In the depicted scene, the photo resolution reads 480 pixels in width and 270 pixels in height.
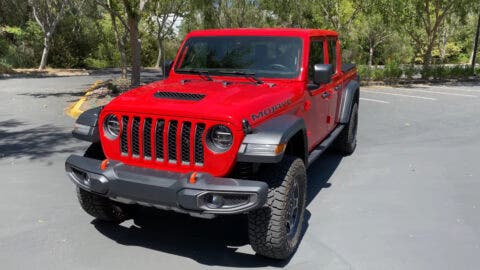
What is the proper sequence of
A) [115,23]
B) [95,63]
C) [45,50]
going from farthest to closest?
[95,63]
[45,50]
[115,23]

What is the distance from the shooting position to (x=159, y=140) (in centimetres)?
362

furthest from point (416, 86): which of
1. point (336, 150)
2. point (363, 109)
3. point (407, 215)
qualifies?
point (407, 215)

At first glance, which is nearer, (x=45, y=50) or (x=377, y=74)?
(x=377, y=74)

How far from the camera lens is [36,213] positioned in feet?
15.4

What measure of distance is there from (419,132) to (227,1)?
16.7m

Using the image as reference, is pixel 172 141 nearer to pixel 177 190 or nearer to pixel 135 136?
pixel 135 136

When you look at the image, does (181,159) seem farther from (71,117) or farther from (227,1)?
(227,1)

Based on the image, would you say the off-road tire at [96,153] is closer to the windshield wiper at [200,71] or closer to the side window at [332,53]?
the windshield wiper at [200,71]

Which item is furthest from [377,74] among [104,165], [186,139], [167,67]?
[104,165]

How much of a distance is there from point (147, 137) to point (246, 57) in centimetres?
161

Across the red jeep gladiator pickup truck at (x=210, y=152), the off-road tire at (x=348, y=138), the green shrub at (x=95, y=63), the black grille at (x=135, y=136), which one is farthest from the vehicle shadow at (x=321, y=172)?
the green shrub at (x=95, y=63)

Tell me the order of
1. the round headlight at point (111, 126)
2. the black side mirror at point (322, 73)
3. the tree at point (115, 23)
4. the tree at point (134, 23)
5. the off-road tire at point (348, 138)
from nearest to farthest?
the round headlight at point (111, 126), the black side mirror at point (322, 73), the off-road tire at point (348, 138), the tree at point (134, 23), the tree at point (115, 23)

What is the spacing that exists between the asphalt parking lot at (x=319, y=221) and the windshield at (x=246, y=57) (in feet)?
4.73

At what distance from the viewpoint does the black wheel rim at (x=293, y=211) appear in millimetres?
3734
